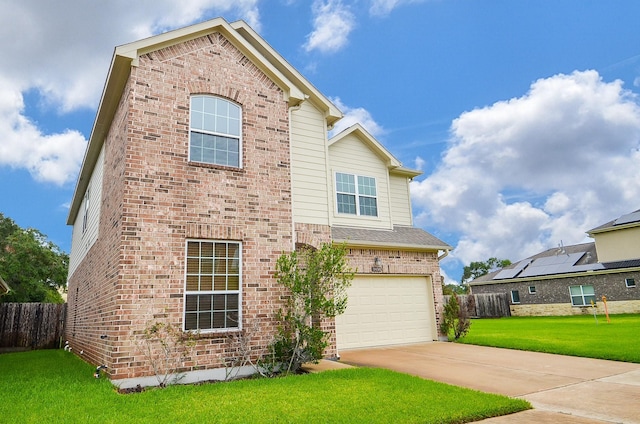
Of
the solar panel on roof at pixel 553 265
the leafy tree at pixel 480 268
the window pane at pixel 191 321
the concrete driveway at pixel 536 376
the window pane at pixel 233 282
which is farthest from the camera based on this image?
the leafy tree at pixel 480 268

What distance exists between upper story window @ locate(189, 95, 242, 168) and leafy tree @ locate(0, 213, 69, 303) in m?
24.3

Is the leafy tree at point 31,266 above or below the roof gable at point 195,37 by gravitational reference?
below

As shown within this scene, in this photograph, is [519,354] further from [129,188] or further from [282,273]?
[129,188]

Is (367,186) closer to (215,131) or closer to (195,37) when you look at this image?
(215,131)

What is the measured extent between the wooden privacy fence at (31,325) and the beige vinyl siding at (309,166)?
1369 centimetres

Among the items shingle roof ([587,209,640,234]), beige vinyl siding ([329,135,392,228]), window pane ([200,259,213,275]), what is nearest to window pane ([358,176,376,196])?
beige vinyl siding ([329,135,392,228])

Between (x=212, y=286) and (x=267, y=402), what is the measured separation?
3.02m

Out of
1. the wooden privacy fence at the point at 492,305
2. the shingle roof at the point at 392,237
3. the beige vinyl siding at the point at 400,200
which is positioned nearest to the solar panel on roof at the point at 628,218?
the wooden privacy fence at the point at 492,305

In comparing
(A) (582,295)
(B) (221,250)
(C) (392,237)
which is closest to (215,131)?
(B) (221,250)

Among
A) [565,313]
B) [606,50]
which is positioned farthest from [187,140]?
[565,313]

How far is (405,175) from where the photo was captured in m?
14.6

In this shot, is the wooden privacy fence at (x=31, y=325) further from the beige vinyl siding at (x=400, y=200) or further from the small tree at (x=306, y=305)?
the beige vinyl siding at (x=400, y=200)

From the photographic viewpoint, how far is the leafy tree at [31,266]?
25859 millimetres

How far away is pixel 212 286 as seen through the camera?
25.4 feet
